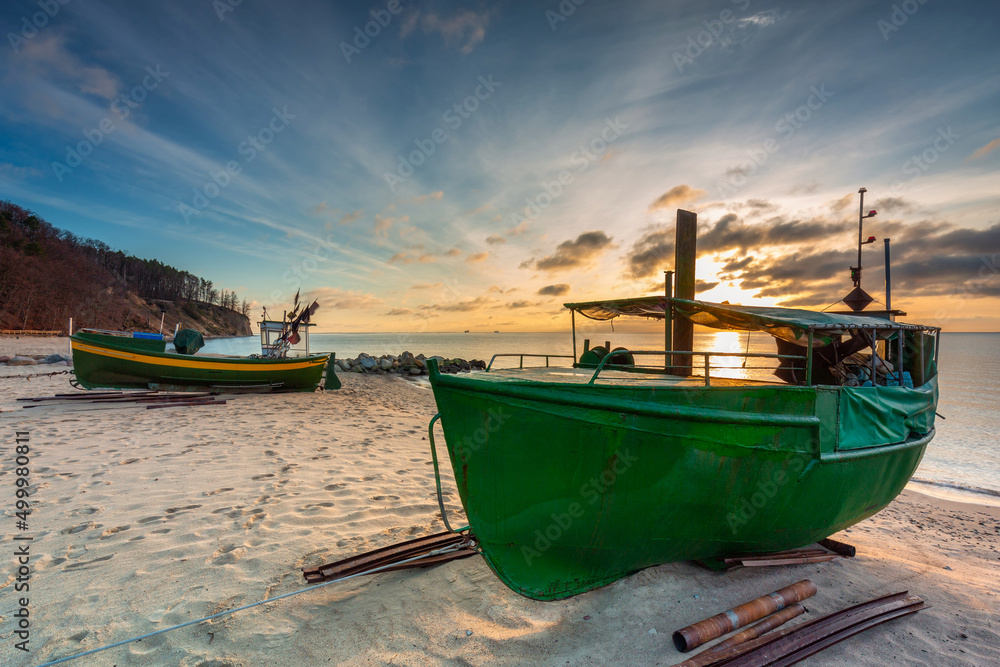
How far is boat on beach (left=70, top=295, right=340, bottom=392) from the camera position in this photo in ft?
39.5

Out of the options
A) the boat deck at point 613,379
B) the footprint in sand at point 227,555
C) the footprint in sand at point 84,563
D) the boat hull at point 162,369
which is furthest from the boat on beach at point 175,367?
the boat deck at point 613,379

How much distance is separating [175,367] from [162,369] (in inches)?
12.8

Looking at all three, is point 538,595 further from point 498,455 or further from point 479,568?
Answer: point 498,455

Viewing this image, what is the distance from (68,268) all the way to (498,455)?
76159 mm

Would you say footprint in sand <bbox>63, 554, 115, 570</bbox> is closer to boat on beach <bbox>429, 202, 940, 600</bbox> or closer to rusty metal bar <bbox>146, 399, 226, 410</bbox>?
boat on beach <bbox>429, 202, 940, 600</bbox>

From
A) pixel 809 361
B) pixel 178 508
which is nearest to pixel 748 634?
pixel 809 361

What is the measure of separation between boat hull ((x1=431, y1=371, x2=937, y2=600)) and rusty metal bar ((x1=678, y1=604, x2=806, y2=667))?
1.90 feet

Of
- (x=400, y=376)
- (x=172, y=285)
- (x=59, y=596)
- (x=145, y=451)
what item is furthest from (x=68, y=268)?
(x=59, y=596)

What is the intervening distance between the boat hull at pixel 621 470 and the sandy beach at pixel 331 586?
0.36 meters

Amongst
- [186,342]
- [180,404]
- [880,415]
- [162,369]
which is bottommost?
[180,404]

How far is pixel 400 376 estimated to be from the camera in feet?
83.1

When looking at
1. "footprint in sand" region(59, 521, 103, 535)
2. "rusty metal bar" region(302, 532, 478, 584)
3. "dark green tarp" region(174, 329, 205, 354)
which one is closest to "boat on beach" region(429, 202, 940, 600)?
"rusty metal bar" region(302, 532, 478, 584)

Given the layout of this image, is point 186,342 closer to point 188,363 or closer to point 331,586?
point 188,363

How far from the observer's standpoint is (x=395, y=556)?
387cm
